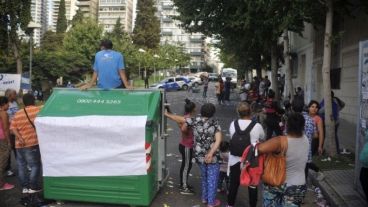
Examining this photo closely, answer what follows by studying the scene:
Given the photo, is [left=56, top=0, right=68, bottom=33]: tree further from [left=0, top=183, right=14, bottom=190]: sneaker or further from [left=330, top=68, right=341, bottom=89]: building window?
[left=0, top=183, right=14, bottom=190]: sneaker

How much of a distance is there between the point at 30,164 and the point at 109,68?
76.4 inches

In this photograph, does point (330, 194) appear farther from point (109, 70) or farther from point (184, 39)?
point (184, 39)

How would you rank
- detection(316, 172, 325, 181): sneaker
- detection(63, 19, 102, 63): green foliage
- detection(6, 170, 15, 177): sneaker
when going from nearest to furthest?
1. detection(316, 172, 325, 181): sneaker
2. detection(6, 170, 15, 177): sneaker
3. detection(63, 19, 102, 63): green foliage

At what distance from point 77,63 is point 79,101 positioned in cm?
4341

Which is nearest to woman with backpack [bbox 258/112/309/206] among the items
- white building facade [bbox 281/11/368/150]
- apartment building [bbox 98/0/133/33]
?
white building facade [bbox 281/11/368/150]

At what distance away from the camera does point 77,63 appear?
49469 millimetres

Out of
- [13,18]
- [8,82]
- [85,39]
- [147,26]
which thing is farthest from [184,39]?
[8,82]

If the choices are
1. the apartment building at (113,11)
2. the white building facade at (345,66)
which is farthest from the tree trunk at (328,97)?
the apartment building at (113,11)

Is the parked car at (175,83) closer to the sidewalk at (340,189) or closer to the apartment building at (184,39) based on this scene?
the sidewalk at (340,189)

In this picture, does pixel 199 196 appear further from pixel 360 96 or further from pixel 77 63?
pixel 77 63

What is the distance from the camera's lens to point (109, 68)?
783 centimetres

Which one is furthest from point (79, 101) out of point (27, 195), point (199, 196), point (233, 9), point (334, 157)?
point (233, 9)

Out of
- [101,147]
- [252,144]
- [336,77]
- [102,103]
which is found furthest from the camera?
[336,77]

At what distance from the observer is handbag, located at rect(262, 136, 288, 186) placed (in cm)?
504
